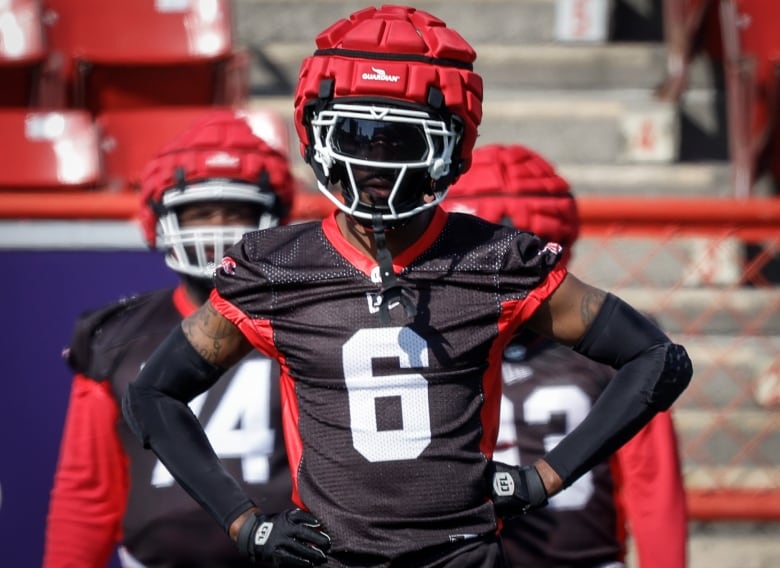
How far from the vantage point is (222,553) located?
3266 mm

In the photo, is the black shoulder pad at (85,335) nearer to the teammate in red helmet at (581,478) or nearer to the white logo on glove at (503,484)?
the teammate in red helmet at (581,478)

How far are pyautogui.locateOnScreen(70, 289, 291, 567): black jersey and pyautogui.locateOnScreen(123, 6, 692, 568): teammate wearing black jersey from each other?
2.47ft

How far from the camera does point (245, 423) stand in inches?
130

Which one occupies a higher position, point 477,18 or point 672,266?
point 477,18

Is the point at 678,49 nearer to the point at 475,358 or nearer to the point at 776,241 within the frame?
the point at 776,241

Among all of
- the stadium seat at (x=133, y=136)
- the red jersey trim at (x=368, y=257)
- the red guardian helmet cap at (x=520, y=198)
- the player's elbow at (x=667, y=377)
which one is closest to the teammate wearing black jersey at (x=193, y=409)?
the red guardian helmet cap at (x=520, y=198)

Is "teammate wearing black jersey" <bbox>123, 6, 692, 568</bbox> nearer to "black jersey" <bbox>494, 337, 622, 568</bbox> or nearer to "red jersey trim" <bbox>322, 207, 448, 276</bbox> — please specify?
"red jersey trim" <bbox>322, 207, 448, 276</bbox>

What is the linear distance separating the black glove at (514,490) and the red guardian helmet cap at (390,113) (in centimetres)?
47

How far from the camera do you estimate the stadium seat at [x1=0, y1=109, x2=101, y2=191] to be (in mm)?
5949

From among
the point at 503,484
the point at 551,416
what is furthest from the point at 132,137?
the point at 503,484

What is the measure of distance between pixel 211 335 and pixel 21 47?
4.43 m

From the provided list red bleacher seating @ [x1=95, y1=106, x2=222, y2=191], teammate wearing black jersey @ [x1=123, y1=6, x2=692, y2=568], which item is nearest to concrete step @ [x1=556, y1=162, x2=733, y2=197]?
red bleacher seating @ [x1=95, y1=106, x2=222, y2=191]

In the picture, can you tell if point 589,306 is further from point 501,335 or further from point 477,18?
point 477,18

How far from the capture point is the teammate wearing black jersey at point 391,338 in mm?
2361
